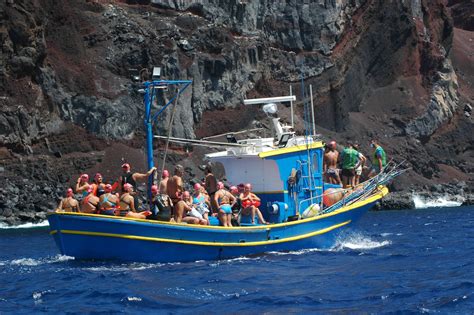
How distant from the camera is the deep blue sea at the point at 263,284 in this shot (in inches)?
745

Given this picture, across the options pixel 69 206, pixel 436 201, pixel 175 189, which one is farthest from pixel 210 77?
pixel 69 206

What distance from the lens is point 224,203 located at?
26.5 m

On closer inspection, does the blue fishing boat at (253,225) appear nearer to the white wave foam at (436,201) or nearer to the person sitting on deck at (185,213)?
the person sitting on deck at (185,213)

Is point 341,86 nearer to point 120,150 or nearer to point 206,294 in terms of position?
point 120,150

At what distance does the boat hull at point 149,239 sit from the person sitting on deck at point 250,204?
0.66 metres

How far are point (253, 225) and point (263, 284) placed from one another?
530 centimetres

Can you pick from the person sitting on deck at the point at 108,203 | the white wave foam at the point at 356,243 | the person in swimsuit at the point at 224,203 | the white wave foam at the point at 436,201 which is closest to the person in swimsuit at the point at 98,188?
the person sitting on deck at the point at 108,203

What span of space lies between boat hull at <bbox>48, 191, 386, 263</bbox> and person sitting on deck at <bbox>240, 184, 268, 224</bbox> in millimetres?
664

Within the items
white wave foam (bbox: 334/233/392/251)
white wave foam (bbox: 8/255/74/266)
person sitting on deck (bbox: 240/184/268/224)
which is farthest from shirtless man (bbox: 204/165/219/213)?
white wave foam (bbox: 334/233/392/251)

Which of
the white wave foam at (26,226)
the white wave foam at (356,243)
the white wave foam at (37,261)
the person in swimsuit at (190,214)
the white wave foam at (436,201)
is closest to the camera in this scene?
the person in swimsuit at (190,214)

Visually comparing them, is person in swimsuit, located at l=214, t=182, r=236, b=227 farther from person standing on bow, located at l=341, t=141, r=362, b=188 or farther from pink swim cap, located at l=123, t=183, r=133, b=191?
person standing on bow, located at l=341, t=141, r=362, b=188

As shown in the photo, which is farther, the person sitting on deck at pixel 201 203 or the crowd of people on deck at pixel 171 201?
the person sitting on deck at pixel 201 203

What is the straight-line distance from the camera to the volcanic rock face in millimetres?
67125

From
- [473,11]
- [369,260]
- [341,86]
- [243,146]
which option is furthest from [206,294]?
[473,11]
